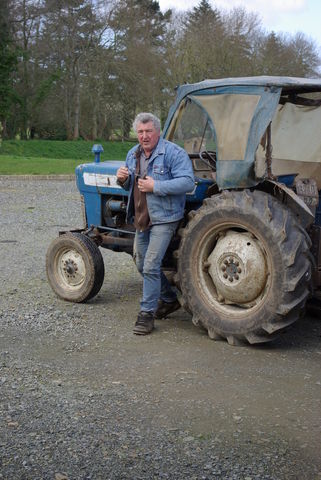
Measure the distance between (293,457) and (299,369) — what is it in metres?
1.46

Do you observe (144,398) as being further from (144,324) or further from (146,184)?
(146,184)

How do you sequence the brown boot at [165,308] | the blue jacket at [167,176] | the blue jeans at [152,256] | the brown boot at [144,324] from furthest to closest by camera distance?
the brown boot at [165,308] < the brown boot at [144,324] < the blue jeans at [152,256] < the blue jacket at [167,176]

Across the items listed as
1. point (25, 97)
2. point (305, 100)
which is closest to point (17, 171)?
point (305, 100)

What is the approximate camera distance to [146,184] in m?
5.59

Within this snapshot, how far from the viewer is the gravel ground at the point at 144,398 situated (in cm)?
356

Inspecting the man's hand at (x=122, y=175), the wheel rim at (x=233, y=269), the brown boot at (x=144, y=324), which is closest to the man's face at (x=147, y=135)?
the man's hand at (x=122, y=175)

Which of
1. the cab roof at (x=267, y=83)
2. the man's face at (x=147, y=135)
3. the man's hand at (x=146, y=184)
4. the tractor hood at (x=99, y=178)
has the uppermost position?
the cab roof at (x=267, y=83)

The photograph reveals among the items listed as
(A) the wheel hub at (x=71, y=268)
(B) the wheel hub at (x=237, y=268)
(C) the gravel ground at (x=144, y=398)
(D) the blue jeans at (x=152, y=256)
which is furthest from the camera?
(A) the wheel hub at (x=71, y=268)

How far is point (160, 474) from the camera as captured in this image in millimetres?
3441

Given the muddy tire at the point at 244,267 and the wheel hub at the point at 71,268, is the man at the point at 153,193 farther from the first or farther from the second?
the wheel hub at the point at 71,268

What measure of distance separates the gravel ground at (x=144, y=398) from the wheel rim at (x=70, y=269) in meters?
0.24

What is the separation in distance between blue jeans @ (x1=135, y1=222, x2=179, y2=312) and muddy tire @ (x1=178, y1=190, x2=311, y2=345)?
16 cm

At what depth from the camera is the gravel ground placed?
3.56m

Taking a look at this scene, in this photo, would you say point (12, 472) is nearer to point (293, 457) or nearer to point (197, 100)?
point (293, 457)
